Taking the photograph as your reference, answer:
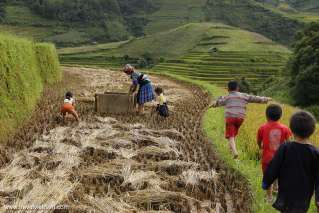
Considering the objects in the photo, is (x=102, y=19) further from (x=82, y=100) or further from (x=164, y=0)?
(x=82, y=100)

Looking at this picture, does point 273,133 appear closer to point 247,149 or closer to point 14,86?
point 247,149

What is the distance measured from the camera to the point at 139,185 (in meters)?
5.91

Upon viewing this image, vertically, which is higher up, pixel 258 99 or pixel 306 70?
pixel 258 99

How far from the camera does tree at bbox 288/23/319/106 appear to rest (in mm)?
33219

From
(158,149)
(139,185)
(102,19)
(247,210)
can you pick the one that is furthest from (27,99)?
(102,19)

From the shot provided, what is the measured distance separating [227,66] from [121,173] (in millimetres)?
50590

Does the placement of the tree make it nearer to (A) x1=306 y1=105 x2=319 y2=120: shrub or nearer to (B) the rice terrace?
(A) x1=306 y1=105 x2=319 y2=120: shrub

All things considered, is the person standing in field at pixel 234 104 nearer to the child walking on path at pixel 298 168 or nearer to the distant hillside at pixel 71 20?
the child walking on path at pixel 298 168

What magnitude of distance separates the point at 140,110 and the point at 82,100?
259 centimetres

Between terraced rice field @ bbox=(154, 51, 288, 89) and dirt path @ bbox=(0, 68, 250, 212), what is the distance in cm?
4016

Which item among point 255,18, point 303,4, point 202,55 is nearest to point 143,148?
point 202,55

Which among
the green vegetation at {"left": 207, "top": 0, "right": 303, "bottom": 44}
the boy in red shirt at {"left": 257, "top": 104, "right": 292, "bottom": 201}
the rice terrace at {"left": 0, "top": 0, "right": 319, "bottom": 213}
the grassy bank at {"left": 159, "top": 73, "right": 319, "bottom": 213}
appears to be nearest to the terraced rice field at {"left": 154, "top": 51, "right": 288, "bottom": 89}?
the rice terrace at {"left": 0, "top": 0, "right": 319, "bottom": 213}

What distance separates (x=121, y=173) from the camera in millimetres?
6324

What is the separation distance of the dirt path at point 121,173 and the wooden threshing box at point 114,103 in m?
1.83
